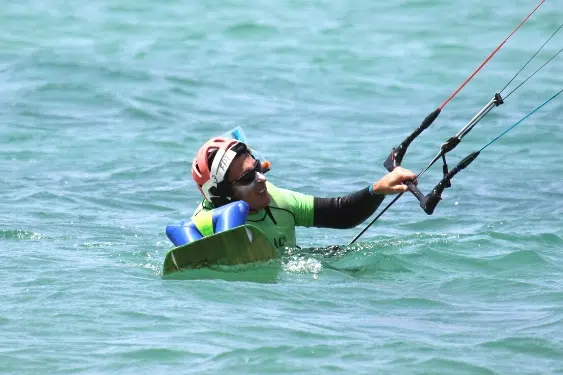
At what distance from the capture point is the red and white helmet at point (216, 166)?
24.5 ft

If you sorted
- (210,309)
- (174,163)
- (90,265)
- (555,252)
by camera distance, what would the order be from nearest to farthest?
1. (210,309)
2. (90,265)
3. (555,252)
4. (174,163)

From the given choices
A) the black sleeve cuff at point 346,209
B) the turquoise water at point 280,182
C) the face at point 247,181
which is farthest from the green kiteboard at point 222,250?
the black sleeve cuff at point 346,209

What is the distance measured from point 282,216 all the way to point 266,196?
264 mm

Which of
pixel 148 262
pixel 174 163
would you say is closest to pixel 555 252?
pixel 148 262

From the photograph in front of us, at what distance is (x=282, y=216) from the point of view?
7.96 meters

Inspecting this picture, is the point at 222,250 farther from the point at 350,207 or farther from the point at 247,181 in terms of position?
the point at 350,207

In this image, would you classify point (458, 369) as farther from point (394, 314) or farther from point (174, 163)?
point (174, 163)

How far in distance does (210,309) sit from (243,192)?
1080 mm

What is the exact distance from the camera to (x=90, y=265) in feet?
26.7

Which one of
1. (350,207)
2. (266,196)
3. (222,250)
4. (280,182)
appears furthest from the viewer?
(280,182)

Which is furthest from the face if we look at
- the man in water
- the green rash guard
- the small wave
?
the small wave

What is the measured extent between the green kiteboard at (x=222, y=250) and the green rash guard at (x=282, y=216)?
0.35 m

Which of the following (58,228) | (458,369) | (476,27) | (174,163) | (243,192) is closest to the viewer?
(458,369)

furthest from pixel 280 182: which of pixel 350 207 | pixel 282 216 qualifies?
pixel 350 207
